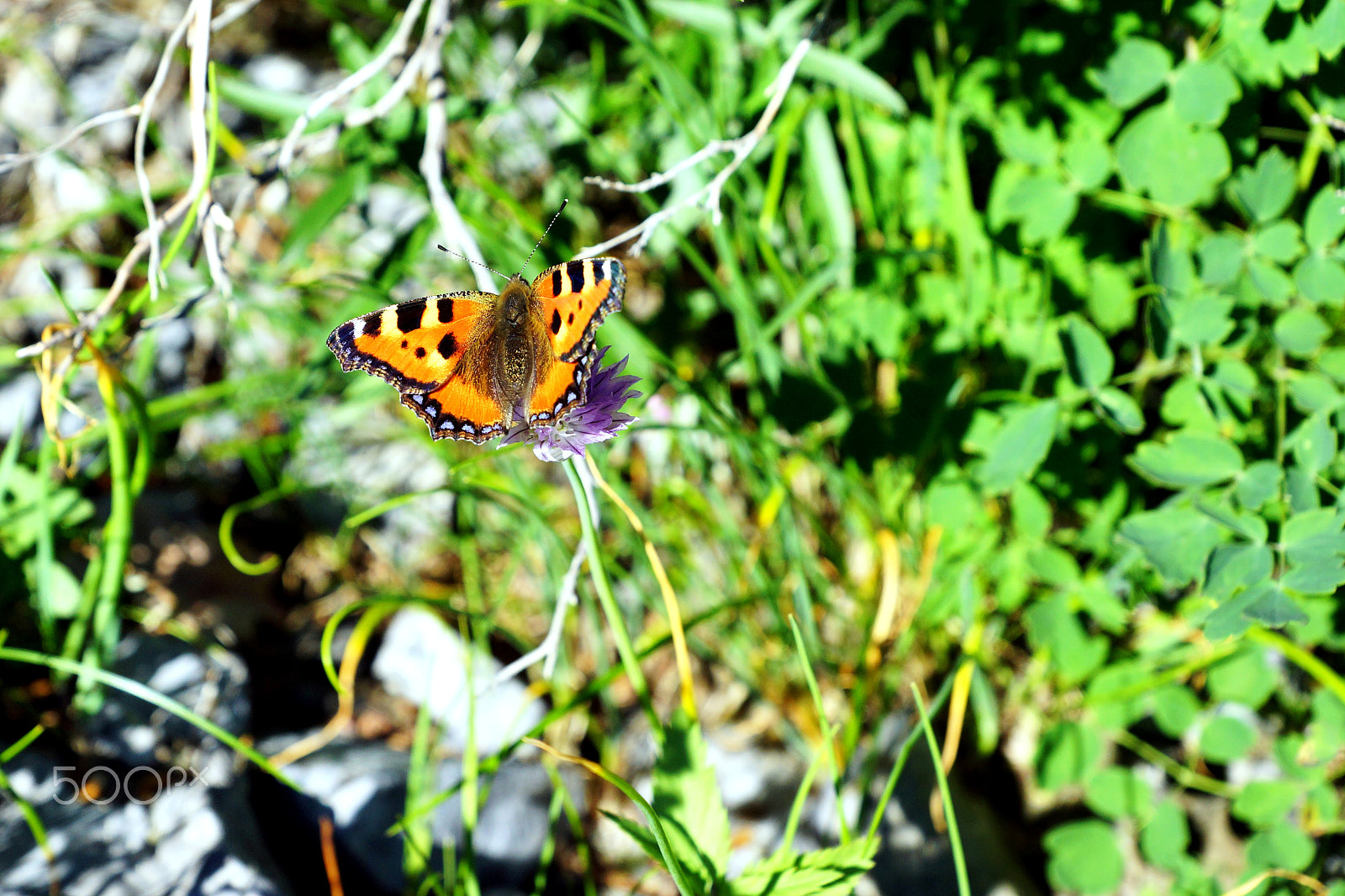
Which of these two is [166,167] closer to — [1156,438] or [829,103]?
[829,103]

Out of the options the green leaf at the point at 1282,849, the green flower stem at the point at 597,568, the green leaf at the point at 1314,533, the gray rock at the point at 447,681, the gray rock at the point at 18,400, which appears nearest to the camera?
the green flower stem at the point at 597,568

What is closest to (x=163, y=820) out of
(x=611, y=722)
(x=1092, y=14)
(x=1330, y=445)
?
(x=611, y=722)

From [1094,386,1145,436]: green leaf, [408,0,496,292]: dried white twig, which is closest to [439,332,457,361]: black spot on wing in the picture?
[408,0,496,292]: dried white twig

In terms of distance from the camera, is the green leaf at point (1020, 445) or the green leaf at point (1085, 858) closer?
the green leaf at point (1020, 445)

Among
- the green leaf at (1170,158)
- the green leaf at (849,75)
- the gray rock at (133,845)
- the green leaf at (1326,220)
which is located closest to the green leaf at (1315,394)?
the green leaf at (1326,220)

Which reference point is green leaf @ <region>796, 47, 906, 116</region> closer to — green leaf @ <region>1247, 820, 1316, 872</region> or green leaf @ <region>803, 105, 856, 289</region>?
green leaf @ <region>803, 105, 856, 289</region>

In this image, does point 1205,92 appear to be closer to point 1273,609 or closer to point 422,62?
point 1273,609

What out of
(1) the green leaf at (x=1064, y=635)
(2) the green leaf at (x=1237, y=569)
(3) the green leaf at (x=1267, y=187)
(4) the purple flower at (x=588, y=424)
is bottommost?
(1) the green leaf at (x=1064, y=635)

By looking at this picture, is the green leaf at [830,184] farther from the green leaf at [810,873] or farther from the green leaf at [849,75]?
the green leaf at [810,873]
